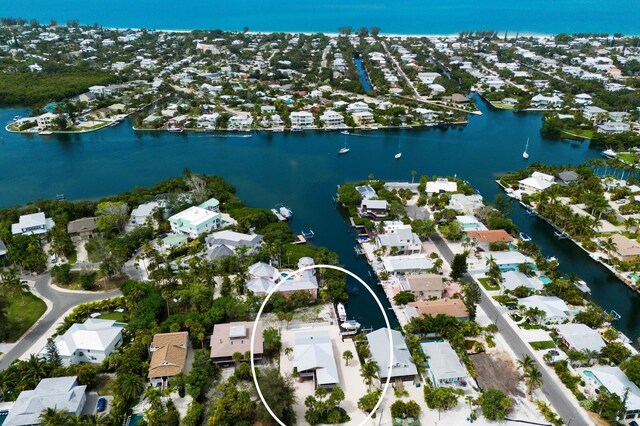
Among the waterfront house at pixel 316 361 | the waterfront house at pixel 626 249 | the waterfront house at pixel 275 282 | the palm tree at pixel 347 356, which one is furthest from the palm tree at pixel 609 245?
the waterfront house at pixel 316 361

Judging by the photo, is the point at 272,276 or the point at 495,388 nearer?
the point at 495,388

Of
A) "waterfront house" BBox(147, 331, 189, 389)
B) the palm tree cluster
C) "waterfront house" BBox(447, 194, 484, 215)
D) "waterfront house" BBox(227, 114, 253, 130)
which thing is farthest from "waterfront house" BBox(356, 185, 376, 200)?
"waterfront house" BBox(227, 114, 253, 130)

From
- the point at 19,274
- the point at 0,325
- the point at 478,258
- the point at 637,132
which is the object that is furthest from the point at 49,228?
the point at 637,132

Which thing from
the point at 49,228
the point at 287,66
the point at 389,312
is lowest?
the point at 389,312

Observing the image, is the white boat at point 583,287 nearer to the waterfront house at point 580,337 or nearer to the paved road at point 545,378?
the waterfront house at point 580,337

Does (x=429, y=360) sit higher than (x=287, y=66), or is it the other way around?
(x=287, y=66)

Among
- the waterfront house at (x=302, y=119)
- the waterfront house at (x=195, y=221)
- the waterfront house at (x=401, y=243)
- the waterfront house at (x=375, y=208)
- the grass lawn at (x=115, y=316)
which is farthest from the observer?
the waterfront house at (x=302, y=119)

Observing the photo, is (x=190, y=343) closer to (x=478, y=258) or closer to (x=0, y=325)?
(x=0, y=325)

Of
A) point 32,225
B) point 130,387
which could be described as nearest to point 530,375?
point 130,387
